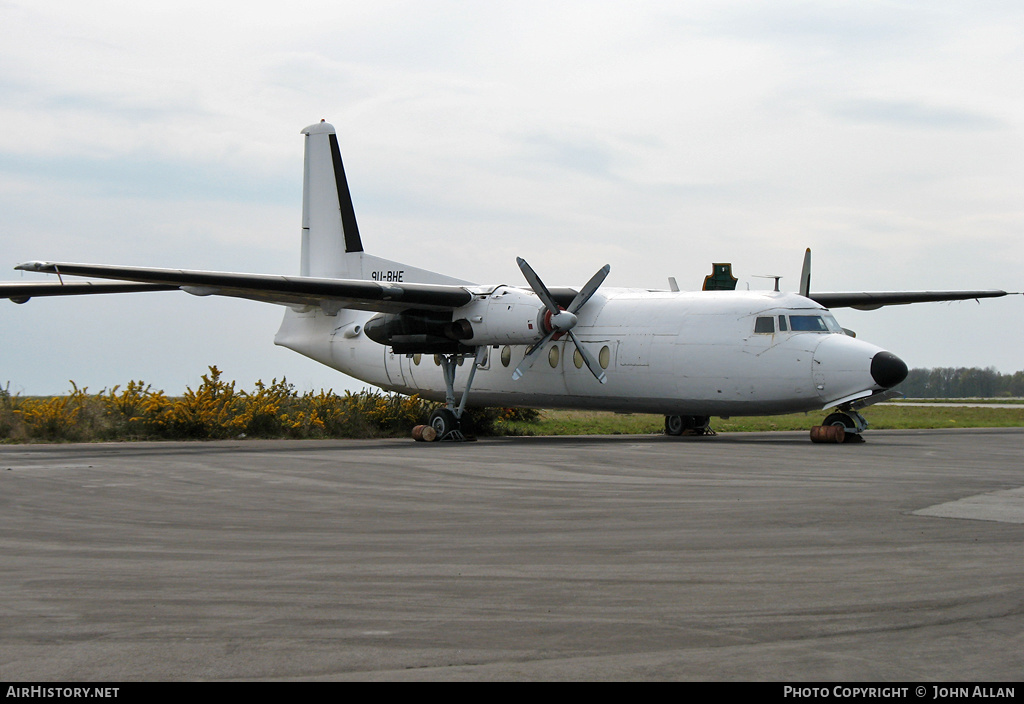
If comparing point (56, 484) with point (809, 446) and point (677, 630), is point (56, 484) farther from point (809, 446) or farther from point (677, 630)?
point (809, 446)

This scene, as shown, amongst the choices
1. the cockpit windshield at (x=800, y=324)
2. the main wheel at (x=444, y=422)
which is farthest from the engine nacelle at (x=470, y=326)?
the cockpit windshield at (x=800, y=324)

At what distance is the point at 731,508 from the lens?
1019 cm

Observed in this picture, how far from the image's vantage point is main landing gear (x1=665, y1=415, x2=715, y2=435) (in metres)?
25.5

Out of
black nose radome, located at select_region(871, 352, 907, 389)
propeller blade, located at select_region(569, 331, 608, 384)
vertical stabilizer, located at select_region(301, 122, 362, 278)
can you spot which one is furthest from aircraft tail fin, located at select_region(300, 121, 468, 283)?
black nose radome, located at select_region(871, 352, 907, 389)

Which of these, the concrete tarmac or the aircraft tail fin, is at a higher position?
the aircraft tail fin

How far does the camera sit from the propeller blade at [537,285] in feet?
74.9

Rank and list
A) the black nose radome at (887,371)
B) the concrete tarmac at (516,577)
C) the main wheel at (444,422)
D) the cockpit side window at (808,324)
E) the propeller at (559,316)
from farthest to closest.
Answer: the main wheel at (444,422), the propeller at (559,316), the cockpit side window at (808,324), the black nose radome at (887,371), the concrete tarmac at (516,577)

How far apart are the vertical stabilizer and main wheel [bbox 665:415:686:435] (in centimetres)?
1012

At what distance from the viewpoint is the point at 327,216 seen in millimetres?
29328

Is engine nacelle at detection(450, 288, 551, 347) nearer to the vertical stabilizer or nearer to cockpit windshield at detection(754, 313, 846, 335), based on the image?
cockpit windshield at detection(754, 313, 846, 335)

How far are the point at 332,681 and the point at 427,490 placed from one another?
308 inches

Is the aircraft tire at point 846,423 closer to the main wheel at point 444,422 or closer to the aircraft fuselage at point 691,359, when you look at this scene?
the aircraft fuselage at point 691,359

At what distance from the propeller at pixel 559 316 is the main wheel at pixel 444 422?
1893 mm
